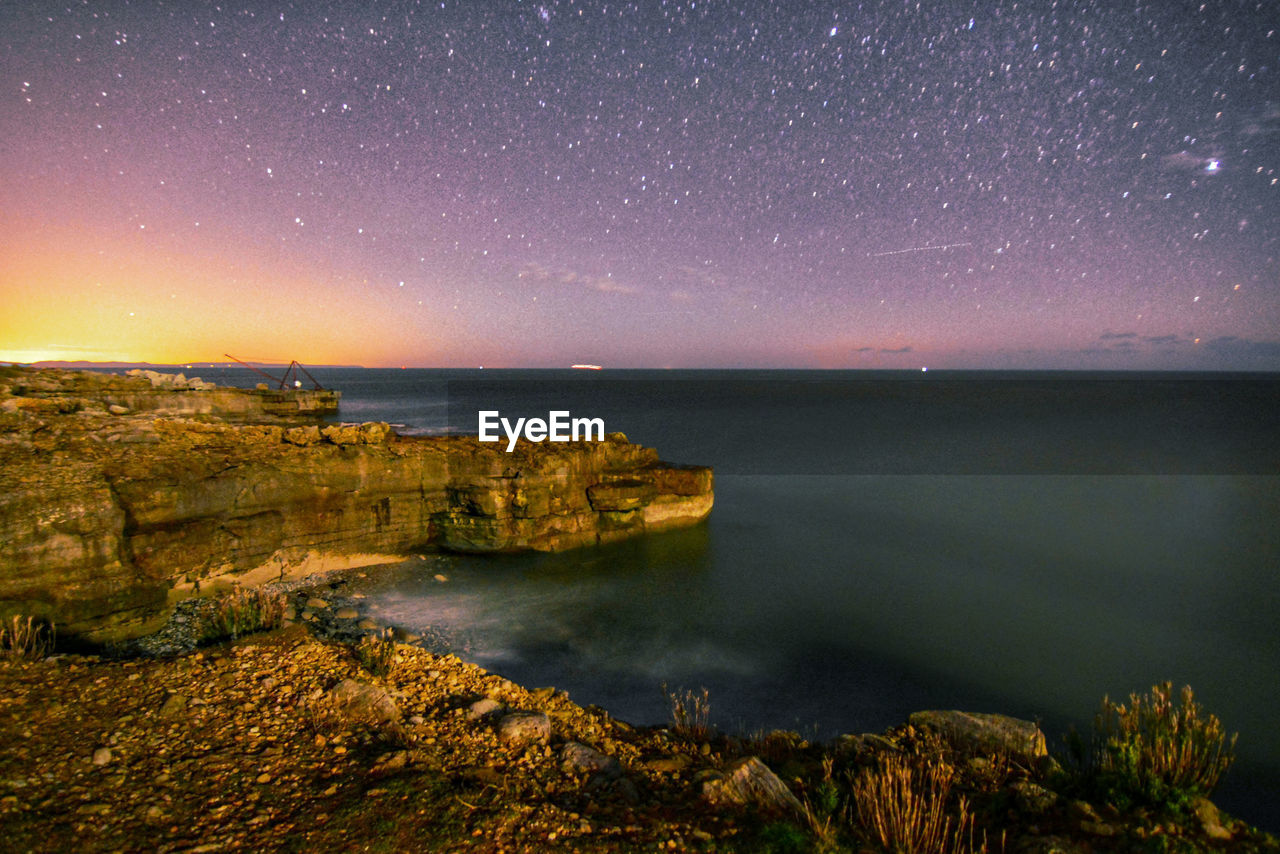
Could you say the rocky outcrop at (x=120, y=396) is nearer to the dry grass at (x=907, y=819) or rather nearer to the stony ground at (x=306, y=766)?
the stony ground at (x=306, y=766)

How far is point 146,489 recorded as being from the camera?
32.8ft

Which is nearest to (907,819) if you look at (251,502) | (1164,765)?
(1164,765)

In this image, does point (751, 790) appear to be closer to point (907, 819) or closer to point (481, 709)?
point (907, 819)

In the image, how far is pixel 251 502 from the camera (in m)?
11.5

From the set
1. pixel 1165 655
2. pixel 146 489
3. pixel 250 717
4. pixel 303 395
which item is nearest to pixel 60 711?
pixel 250 717

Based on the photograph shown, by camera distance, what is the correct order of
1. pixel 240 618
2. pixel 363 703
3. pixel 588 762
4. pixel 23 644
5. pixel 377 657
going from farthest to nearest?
1. pixel 240 618
2. pixel 377 657
3. pixel 23 644
4. pixel 363 703
5. pixel 588 762

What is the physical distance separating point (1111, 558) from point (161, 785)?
22.2m

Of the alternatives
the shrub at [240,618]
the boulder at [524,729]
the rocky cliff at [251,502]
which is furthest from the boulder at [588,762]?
the rocky cliff at [251,502]

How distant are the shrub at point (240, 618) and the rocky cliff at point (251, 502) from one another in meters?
2.44

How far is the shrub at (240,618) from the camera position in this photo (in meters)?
8.06

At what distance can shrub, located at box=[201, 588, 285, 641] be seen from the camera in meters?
8.06

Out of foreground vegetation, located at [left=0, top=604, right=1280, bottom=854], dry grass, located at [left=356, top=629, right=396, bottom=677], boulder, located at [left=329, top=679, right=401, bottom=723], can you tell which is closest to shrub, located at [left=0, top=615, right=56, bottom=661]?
foreground vegetation, located at [left=0, top=604, right=1280, bottom=854]

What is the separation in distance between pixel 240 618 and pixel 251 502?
13.9 ft

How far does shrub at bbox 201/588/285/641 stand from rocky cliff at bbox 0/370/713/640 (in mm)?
2441
